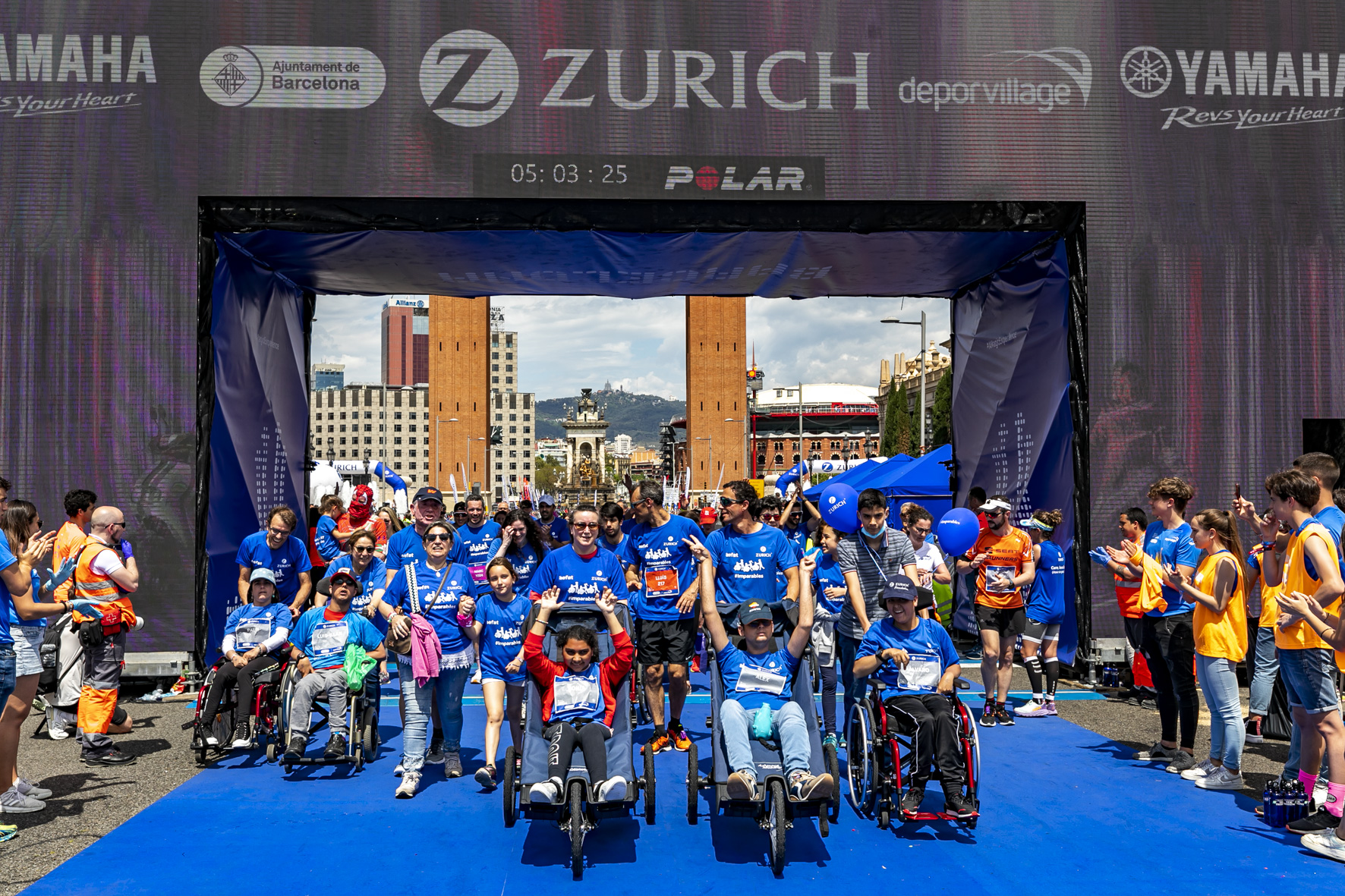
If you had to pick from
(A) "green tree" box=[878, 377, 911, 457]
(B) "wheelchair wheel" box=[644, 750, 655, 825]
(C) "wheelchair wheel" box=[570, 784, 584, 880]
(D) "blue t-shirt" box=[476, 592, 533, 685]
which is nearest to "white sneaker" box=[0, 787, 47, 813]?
(D) "blue t-shirt" box=[476, 592, 533, 685]

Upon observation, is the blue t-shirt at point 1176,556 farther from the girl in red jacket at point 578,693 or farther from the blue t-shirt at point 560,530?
the blue t-shirt at point 560,530

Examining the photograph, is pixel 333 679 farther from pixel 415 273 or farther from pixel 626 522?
pixel 415 273

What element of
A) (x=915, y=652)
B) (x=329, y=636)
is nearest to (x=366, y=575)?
(x=329, y=636)

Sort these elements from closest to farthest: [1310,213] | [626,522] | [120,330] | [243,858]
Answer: [243,858], [626,522], [120,330], [1310,213]

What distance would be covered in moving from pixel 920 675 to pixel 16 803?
5718 millimetres

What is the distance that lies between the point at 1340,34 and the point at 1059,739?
843cm

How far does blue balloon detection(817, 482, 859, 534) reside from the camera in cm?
758

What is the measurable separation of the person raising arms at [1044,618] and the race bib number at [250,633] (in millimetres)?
6468

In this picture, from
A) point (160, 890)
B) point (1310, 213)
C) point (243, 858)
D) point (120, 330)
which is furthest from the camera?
point (1310, 213)

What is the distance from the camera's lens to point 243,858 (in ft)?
17.9

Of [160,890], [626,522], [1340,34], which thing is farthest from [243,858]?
[1340,34]

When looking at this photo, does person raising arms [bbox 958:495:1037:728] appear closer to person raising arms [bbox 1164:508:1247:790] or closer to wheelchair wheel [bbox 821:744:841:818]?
person raising arms [bbox 1164:508:1247:790]

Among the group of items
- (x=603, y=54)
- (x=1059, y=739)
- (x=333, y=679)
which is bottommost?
(x=1059, y=739)

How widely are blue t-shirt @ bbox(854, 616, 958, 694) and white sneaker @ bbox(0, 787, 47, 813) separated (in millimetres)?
5358
